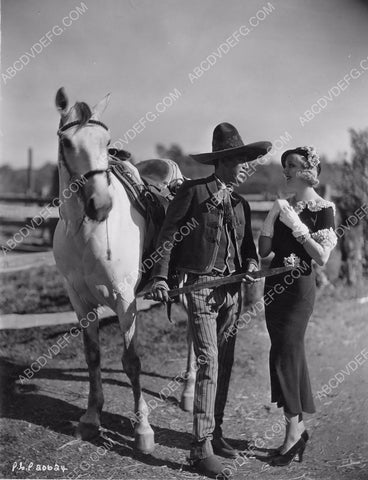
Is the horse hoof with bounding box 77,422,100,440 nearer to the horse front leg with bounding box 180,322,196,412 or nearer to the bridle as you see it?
the horse front leg with bounding box 180,322,196,412

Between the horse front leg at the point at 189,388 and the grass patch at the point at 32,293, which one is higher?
the grass patch at the point at 32,293

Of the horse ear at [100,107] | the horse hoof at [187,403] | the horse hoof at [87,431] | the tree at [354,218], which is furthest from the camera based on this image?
the tree at [354,218]

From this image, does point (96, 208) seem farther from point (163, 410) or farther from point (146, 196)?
point (163, 410)

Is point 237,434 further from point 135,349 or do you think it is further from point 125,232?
point 125,232

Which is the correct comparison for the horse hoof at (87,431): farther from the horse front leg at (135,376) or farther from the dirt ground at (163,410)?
the horse front leg at (135,376)

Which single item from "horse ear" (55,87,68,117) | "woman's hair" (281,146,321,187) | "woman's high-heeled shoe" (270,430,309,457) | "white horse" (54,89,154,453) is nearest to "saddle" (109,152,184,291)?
"white horse" (54,89,154,453)

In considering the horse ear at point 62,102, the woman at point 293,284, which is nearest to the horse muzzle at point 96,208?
the horse ear at point 62,102

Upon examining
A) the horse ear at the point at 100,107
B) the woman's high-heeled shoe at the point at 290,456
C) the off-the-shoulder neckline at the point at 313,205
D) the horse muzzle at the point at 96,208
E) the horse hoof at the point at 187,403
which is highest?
the horse ear at the point at 100,107

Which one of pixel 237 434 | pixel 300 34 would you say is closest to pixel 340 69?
pixel 300 34

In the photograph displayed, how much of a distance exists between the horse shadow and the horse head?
1506 millimetres

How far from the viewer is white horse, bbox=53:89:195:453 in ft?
9.49

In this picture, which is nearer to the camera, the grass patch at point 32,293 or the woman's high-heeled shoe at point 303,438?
the woman's high-heeled shoe at point 303,438

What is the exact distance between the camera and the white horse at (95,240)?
2.89m

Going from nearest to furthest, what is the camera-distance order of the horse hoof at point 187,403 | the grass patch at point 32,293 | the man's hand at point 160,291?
the man's hand at point 160,291 < the horse hoof at point 187,403 < the grass patch at point 32,293
